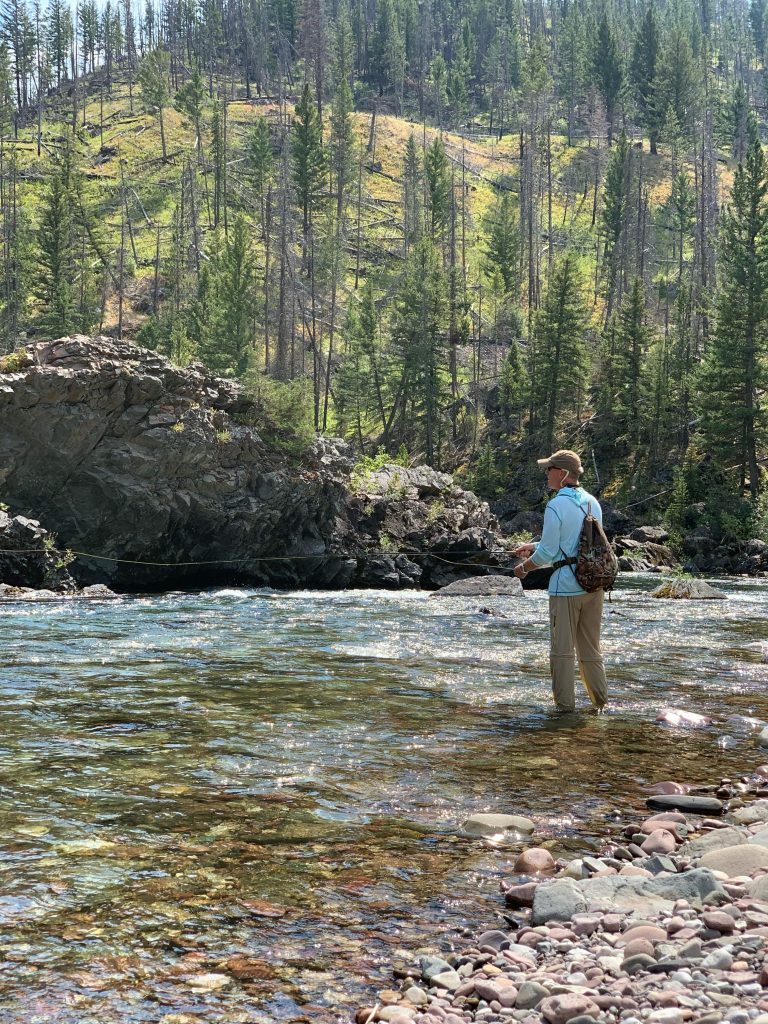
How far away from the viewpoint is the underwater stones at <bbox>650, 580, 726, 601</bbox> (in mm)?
26697

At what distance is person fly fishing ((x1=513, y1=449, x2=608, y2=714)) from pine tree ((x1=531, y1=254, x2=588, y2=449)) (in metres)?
48.9

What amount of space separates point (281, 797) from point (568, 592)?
4265 mm

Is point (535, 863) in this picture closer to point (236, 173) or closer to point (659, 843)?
point (659, 843)

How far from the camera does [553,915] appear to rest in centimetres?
480

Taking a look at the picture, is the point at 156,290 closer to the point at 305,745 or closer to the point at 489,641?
the point at 489,641

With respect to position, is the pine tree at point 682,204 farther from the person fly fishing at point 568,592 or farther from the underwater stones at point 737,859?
the underwater stones at point 737,859

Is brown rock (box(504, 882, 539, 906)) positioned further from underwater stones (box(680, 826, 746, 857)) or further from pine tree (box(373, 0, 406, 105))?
pine tree (box(373, 0, 406, 105))

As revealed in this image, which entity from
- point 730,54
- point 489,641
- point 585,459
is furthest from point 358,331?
point 730,54

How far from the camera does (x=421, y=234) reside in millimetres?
75875

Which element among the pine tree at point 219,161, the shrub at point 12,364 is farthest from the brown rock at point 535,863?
the pine tree at point 219,161

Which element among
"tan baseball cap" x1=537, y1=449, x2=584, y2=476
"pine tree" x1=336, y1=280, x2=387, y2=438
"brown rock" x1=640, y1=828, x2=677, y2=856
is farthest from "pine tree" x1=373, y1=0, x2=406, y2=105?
"brown rock" x1=640, y1=828, x2=677, y2=856

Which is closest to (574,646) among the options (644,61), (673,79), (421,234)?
(421,234)

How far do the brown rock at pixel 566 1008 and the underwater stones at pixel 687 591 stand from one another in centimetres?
2400

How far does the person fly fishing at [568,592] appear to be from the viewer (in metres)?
9.93
